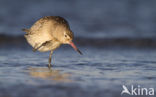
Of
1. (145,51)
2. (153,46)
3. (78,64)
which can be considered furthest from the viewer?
(153,46)

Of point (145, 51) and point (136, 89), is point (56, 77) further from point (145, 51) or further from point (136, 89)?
point (145, 51)

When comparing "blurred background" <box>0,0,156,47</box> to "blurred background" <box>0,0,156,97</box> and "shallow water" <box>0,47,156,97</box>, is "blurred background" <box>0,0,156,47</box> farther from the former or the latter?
"shallow water" <box>0,47,156,97</box>

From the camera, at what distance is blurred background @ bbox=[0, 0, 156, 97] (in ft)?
22.7

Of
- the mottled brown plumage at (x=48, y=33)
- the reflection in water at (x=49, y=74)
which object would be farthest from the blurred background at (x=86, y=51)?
the mottled brown plumage at (x=48, y=33)

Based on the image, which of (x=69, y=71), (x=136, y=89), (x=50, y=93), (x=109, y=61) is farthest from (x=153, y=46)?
(x=50, y=93)

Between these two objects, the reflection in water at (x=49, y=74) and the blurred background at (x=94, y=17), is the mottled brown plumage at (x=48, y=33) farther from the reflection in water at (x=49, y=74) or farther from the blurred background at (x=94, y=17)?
the blurred background at (x=94, y=17)

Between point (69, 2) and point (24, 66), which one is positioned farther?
point (69, 2)

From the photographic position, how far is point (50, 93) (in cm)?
637

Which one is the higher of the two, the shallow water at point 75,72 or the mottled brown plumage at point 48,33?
the mottled brown plumage at point 48,33

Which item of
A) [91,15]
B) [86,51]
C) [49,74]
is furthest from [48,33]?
[91,15]

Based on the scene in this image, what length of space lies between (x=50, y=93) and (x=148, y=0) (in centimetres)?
1168

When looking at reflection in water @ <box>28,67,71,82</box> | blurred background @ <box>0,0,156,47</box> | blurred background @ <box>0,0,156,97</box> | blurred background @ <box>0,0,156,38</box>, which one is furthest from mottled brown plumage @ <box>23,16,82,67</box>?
blurred background @ <box>0,0,156,38</box>

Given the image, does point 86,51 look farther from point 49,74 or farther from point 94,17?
point 94,17

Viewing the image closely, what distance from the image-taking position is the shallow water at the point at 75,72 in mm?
6609
